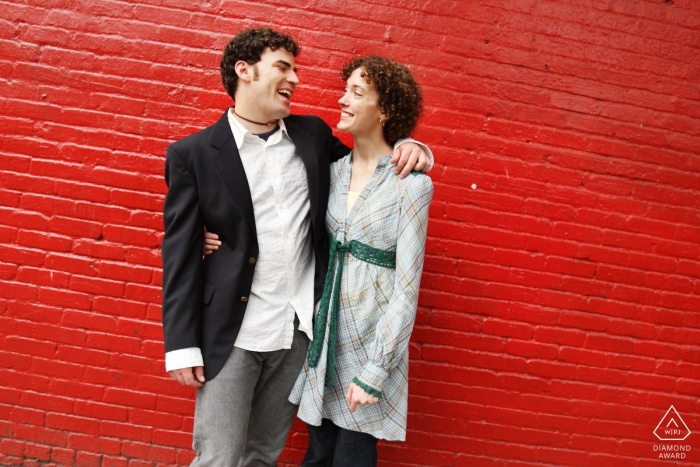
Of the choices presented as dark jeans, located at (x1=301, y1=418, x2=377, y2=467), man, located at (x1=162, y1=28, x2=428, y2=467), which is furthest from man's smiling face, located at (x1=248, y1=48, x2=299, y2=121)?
dark jeans, located at (x1=301, y1=418, x2=377, y2=467)

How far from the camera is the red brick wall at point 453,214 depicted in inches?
113

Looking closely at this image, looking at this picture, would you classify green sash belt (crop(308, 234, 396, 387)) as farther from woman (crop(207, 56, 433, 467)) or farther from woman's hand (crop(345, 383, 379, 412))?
woman's hand (crop(345, 383, 379, 412))

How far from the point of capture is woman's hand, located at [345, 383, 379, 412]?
6.98 ft

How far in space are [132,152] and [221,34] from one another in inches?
32.4

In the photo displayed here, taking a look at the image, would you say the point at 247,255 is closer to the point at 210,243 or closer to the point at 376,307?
Answer: the point at 210,243

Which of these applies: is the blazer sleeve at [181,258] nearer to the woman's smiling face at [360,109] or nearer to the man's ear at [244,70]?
the man's ear at [244,70]

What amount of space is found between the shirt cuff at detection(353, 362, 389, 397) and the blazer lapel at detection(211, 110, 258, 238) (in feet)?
2.43

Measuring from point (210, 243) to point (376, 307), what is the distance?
2.54 feet

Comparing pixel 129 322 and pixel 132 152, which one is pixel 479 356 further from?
pixel 132 152

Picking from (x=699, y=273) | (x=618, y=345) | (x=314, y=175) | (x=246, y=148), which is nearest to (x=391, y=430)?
(x=314, y=175)

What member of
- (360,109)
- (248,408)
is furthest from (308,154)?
(248,408)

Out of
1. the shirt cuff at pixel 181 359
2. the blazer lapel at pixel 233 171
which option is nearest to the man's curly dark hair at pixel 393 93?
the blazer lapel at pixel 233 171

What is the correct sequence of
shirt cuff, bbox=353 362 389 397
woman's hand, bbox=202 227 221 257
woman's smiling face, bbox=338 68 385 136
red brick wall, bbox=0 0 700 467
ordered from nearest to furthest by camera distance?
shirt cuff, bbox=353 362 389 397, woman's hand, bbox=202 227 221 257, woman's smiling face, bbox=338 68 385 136, red brick wall, bbox=0 0 700 467

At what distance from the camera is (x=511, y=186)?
2.97 meters
